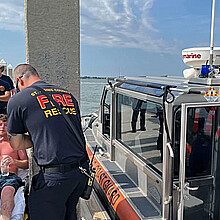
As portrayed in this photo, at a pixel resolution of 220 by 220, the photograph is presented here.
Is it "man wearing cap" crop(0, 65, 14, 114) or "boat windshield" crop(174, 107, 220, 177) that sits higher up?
"man wearing cap" crop(0, 65, 14, 114)

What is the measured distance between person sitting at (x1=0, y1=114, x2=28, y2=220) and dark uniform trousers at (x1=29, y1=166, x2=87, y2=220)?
468mm

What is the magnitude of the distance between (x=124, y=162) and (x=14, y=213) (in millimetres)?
1220

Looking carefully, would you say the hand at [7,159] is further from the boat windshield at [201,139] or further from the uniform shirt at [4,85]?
the boat windshield at [201,139]

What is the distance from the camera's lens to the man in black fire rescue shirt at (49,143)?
1.96 metres

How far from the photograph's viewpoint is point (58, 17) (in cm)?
264

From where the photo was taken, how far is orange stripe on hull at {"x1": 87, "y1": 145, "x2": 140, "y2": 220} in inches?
95.0

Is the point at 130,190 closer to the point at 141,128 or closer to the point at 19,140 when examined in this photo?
the point at 141,128

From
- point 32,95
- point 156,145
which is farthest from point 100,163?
point 32,95

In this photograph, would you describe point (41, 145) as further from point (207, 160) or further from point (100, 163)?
point (100, 163)

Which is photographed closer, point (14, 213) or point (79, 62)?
point (14, 213)

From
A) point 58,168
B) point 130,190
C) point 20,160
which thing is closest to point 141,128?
point 130,190

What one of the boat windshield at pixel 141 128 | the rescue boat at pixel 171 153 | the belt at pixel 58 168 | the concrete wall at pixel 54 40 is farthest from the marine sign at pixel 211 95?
the concrete wall at pixel 54 40

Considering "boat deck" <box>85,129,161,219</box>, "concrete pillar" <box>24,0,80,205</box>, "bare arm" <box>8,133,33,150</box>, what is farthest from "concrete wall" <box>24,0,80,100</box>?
"boat deck" <box>85,129,161,219</box>

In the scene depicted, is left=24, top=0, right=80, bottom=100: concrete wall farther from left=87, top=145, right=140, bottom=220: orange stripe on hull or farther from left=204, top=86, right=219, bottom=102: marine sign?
left=204, top=86, right=219, bottom=102: marine sign
